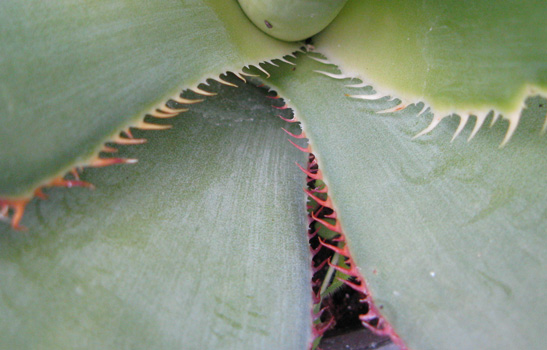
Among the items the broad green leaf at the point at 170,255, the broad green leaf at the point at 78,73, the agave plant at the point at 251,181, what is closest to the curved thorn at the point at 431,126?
the agave plant at the point at 251,181

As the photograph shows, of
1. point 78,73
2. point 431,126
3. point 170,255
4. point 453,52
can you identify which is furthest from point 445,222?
point 78,73

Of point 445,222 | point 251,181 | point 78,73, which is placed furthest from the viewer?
point 251,181

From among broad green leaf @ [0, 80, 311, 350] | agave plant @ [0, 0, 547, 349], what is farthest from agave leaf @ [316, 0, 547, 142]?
broad green leaf @ [0, 80, 311, 350]

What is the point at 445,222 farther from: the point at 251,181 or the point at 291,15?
the point at 291,15

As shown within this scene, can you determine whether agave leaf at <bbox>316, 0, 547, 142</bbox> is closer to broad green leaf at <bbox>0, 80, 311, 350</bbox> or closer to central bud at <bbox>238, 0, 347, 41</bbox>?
central bud at <bbox>238, 0, 347, 41</bbox>

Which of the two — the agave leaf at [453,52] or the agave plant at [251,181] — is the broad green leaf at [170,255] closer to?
the agave plant at [251,181]

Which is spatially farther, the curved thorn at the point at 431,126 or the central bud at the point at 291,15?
the central bud at the point at 291,15

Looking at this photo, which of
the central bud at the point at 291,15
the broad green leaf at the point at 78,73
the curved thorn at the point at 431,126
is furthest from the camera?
the central bud at the point at 291,15
